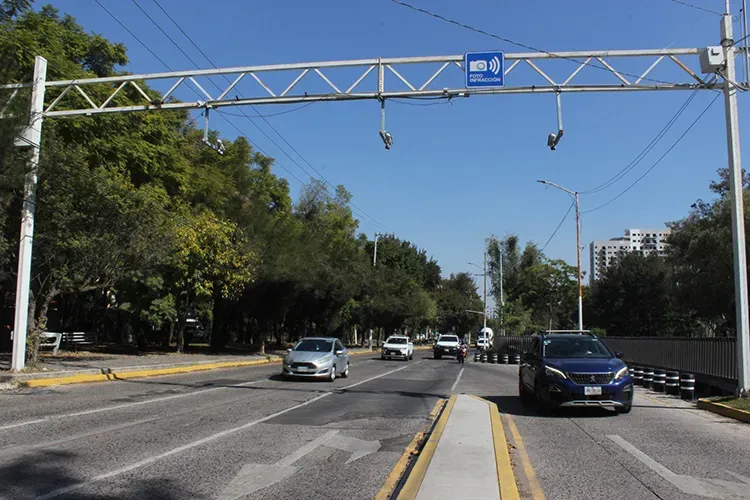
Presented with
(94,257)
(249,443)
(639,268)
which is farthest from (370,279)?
(249,443)

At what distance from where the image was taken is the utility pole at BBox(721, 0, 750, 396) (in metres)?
13.8

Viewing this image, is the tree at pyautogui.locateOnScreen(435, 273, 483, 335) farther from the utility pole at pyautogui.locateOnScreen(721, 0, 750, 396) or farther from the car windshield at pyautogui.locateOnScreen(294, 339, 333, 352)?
the utility pole at pyautogui.locateOnScreen(721, 0, 750, 396)

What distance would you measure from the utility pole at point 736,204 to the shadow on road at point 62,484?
12825 mm

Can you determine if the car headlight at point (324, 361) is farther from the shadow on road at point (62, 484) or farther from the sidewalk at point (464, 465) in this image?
the shadow on road at point (62, 484)

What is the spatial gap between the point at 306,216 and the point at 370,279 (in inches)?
386

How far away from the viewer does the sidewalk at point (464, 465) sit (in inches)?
234

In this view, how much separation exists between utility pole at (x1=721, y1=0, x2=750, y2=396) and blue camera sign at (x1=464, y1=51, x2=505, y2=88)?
17.0ft

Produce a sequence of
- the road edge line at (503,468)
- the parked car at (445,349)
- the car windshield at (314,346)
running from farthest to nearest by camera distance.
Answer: the parked car at (445,349) → the car windshield at (314,346) → the road edge line at (503,468)

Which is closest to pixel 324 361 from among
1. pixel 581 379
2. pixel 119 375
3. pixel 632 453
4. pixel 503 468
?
pixel 119 375

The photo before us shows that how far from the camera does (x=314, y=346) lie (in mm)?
21266

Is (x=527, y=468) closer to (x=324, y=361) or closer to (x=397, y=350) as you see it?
(x=324, y=361)

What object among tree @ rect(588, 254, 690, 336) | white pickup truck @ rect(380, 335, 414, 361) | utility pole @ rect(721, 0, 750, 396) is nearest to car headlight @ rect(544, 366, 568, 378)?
utility pole @ rect(721, 0, 750, 396)

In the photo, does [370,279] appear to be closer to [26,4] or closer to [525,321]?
[525,321]

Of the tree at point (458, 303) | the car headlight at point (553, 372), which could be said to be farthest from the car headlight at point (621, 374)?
the tree at point (458, 303)
